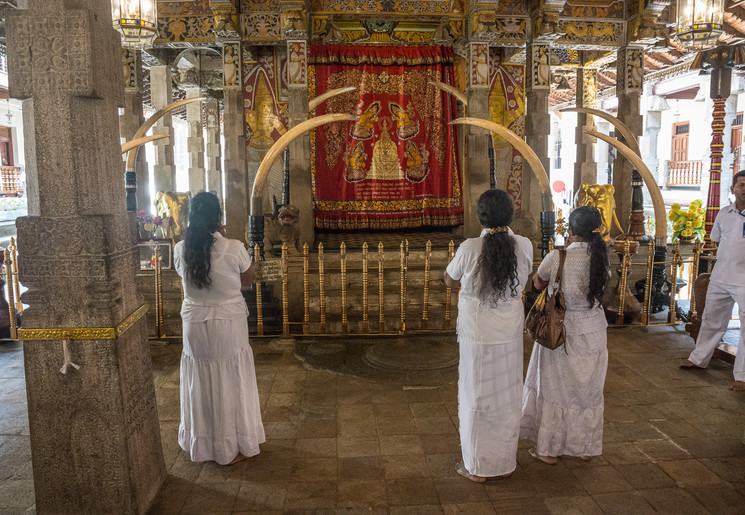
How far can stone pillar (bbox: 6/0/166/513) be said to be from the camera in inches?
108

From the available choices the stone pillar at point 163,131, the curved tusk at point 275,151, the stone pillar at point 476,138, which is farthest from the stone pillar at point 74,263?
the stone pillar at point 163,131

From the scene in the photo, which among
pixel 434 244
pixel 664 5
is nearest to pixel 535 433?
pixel 434 244

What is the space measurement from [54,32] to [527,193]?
874 cm

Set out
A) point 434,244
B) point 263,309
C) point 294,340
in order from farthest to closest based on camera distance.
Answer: point 434,244
point 263,309
point 294,340

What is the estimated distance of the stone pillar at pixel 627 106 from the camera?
9.71 meters

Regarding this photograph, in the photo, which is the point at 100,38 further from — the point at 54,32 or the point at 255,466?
the point at 255,466

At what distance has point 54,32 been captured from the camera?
272 cm

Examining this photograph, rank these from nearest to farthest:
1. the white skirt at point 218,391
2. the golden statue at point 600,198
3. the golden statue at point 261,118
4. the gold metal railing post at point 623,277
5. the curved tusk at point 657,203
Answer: the white skirt at point 218,391 < the gold metal railing post at point 623,277 < the curved tusk at point 657,203 < the golden statue at point 600,198 < the golden statue at point 261,118

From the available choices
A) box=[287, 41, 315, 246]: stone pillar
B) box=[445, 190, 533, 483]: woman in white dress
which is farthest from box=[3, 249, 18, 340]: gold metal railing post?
box=[445, 190, 533, 483]: woman in white dress

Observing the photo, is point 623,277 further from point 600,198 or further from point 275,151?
point 275,151

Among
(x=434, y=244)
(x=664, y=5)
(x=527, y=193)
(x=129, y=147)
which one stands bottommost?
(x=434, y=244)

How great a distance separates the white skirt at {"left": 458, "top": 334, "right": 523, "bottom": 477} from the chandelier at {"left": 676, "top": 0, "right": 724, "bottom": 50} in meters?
5.15

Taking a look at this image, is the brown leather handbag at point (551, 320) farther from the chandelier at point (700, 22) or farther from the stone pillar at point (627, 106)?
the stone pillar at point (627, 106)

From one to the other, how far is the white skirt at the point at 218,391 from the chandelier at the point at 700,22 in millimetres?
6145
